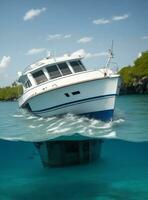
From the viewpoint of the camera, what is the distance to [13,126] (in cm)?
2231

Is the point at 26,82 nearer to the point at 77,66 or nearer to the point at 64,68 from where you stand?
the point at 64,68

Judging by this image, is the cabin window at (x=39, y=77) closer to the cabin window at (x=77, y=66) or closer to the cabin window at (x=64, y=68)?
the cabin window at (x=64, y=68)

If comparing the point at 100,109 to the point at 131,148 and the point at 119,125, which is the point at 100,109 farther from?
the point at 131,148

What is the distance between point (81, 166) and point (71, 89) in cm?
446

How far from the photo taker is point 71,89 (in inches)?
819

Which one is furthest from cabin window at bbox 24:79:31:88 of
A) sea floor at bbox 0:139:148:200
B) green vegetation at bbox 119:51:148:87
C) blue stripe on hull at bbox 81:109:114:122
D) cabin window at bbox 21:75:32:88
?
green vegetation at bbox 119:51:148:87

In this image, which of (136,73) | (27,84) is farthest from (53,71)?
(136,73)

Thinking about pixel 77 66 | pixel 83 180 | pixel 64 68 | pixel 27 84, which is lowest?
pixel 83 180

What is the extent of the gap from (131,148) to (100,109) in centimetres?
370

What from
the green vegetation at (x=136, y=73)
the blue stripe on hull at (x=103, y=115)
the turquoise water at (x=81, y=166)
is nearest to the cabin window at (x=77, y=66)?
the turquoise water at (x=81, y=166)

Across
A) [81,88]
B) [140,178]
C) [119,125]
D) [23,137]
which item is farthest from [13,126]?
[140,178]

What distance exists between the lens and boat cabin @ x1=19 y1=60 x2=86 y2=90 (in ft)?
71.6

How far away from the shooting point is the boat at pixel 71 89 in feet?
67.8

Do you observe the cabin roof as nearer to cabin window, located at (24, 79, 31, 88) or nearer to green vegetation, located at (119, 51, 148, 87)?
cabin window, located at (24, 79, 31, 88)
